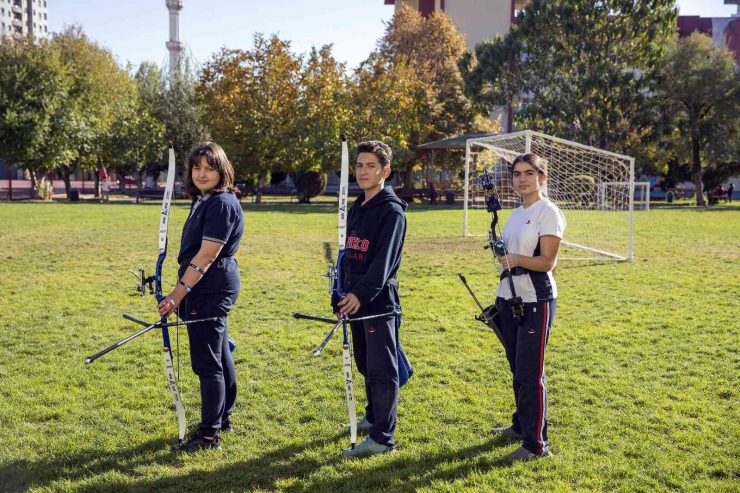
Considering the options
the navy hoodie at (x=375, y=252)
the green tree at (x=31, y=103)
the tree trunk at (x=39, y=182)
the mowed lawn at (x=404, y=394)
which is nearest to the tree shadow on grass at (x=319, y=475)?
the mowed lawn at (x=404, y=394)

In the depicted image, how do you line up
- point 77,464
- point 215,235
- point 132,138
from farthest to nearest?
1. point 132,138
2. point 77,464
3. point 215,235

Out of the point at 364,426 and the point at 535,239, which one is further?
the point at 364,426

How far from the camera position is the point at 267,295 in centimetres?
972

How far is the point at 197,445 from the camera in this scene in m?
4.27

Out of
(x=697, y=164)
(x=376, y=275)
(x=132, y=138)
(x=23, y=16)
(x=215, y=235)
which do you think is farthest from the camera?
(x=23, y=16)

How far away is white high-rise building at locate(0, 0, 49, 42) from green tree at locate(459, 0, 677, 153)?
266 ft

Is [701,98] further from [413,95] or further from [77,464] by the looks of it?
[77,464]

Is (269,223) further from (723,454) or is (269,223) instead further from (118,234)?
(723,454)

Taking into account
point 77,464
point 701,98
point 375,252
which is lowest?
point 77,464

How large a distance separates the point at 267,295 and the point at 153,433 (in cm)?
518

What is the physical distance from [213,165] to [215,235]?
440 mm

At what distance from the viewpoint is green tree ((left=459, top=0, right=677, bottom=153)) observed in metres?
33.8

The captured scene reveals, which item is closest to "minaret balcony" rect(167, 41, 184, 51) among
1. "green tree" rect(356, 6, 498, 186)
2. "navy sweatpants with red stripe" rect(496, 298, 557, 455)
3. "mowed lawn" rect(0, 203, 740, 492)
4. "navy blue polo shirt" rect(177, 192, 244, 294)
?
"green tree" rect(356, 6, 498, 186)

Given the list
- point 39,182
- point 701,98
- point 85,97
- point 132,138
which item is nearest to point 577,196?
point 701,98
